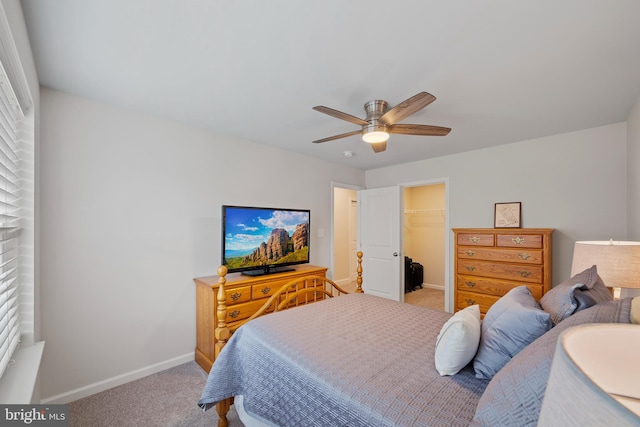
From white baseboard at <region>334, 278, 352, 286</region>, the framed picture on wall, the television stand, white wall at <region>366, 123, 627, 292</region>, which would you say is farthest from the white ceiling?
white baseboard at <region>334, 278, 352, 286</region>

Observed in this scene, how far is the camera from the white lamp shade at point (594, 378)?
215mm

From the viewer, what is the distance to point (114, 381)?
8.01 feet

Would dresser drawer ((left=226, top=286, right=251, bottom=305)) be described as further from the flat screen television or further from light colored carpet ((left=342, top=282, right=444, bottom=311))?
light colored carpet ((left=342, top=282, right=444, bottom=311))

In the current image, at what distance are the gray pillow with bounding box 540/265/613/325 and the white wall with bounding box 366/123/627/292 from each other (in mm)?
2266

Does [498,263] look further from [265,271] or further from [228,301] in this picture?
[228,301]

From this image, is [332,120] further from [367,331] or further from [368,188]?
[368,188]

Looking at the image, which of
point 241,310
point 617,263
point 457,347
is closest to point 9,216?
point 241,310

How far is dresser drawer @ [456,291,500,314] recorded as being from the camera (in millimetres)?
3303

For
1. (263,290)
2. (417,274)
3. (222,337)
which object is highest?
(263,290)

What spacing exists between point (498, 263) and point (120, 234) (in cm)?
394

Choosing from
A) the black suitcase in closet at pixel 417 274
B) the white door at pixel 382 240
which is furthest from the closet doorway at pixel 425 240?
the white door at pixel 382 240

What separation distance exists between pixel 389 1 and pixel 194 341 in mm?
3294

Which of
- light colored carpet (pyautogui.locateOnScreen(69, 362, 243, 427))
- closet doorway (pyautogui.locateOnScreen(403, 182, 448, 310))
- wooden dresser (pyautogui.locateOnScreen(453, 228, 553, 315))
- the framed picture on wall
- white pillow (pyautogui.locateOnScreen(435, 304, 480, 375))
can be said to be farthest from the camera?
closet doorway (pyautogui.locateOnScreen(403, 182, 448, 310))

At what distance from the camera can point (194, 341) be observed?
9.71 ft
